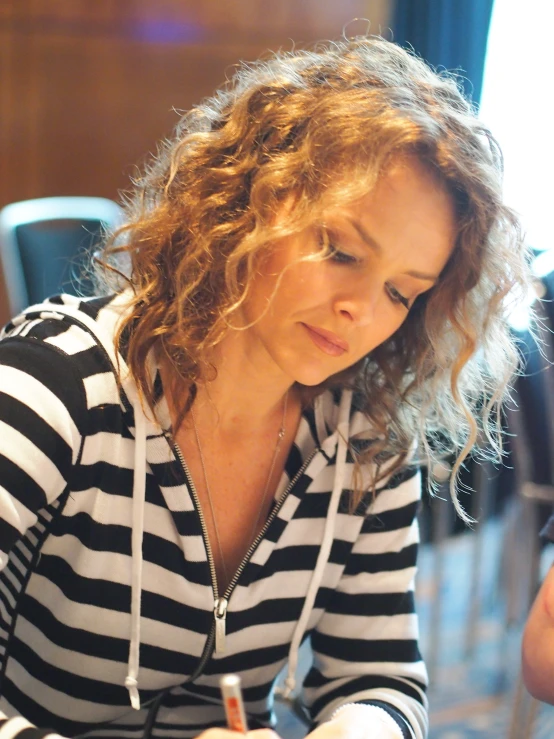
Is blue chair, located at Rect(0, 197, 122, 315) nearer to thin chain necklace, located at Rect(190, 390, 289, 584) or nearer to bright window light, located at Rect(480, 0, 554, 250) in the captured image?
thin chain necklace, located at Rect(190, 390, 289, 584)

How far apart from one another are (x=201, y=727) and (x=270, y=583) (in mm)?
218

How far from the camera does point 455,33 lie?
2.90 meters

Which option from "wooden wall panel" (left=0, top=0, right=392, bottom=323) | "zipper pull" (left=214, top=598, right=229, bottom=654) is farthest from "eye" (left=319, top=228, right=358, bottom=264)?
"wooden wall panel" (left=0, top=0, right=392, bottom=323)

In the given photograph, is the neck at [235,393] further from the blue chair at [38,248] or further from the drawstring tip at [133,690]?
the blue chair at [38,248]

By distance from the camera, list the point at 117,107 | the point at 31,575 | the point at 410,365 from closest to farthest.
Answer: the point at 31,575
the point at 410,365
the point at 117,107

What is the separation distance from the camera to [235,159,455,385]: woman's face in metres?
0.99

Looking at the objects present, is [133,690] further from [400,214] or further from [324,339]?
[400,214]

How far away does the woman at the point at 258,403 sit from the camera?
39.2 inches

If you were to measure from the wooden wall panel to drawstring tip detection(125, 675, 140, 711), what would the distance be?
2446 mm

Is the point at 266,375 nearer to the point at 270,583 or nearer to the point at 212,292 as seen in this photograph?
the point at 212,292

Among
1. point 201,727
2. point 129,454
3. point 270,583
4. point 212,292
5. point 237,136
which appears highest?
point 237,136

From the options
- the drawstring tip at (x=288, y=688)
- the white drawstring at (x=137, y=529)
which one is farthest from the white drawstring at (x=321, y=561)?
the white drawstring at (x=137, y=529)

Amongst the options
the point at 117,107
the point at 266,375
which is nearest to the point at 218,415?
the point at 266,375

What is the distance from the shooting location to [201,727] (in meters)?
1.16
